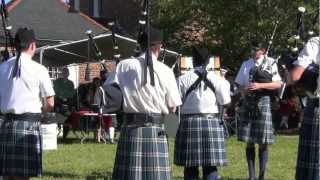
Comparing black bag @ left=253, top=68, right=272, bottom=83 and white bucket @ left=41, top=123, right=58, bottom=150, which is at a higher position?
black bag @ left=253, top=68, right=272, bottom=83

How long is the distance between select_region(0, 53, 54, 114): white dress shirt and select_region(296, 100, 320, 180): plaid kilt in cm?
227

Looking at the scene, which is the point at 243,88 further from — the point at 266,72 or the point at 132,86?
the point at 132,86

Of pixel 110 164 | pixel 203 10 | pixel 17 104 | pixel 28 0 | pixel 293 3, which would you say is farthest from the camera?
pixel 28 0

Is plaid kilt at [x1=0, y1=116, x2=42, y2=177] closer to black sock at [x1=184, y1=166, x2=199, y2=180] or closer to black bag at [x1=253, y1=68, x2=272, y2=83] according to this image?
black sock at [x1=184, y1=166, x2=199, y2=180]

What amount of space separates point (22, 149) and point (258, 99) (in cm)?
308

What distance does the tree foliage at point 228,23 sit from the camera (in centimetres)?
1855

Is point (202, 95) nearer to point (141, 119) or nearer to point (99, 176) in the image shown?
point (141, 119)

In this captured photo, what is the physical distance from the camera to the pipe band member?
810 cm

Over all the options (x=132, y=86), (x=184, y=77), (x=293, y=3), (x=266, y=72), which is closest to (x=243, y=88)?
(x=266, y=72)

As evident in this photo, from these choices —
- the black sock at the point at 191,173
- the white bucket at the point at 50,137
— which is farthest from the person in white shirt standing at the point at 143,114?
the white bucket at the point at 50,137

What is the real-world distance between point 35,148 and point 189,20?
1562 cm

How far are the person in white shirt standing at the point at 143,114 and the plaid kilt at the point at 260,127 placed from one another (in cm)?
260

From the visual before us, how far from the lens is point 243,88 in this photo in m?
8.18

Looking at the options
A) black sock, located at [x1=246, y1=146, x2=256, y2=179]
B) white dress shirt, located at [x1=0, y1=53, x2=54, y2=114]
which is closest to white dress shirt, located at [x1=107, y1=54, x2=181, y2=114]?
white dress shirt, located at [x1=0, y1=53, x2=54, y2=114]
